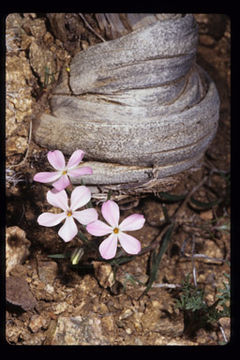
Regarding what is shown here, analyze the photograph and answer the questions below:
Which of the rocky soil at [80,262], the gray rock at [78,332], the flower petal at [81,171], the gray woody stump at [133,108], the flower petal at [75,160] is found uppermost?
the gray woody stump at [133,108]

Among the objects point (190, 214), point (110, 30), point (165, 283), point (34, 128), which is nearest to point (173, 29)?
point (110, 30)

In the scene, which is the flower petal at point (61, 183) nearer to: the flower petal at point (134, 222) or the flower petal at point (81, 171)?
the flower petal at point (81, 171)

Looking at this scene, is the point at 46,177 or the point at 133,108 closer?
the point at 46,177

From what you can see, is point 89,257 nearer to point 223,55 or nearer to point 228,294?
point 228,294

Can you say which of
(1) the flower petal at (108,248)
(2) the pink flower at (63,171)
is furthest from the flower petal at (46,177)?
(1) the flower petal at (108,248)

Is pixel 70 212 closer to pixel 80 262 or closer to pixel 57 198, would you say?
pixel 57 198

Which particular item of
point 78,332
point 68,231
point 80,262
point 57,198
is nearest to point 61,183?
point 57,198

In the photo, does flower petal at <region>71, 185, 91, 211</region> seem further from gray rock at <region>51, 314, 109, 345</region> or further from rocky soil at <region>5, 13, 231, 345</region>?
gray rock at <region>51, 314, 109, 345</region>
